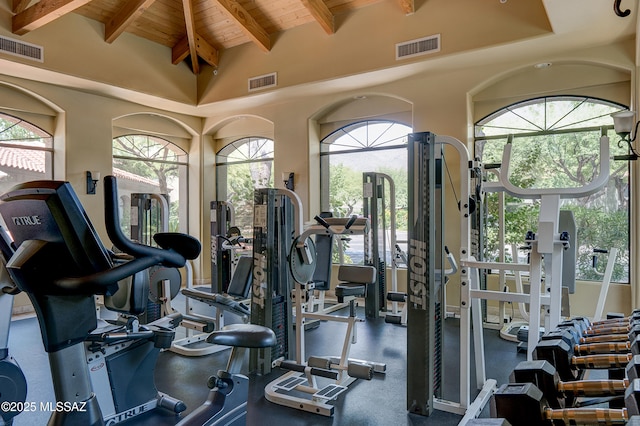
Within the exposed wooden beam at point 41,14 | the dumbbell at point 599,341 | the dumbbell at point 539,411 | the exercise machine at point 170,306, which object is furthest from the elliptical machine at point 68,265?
the exposed wooden beam at point 41,14

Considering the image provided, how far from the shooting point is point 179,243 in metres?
1.46

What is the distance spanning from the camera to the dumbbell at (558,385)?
3.11 ft

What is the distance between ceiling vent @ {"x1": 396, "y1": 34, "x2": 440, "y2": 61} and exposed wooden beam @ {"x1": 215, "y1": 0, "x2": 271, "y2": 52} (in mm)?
2384

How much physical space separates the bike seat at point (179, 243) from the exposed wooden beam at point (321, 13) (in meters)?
5.32

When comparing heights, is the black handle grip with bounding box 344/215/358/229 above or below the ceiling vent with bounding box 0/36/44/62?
below

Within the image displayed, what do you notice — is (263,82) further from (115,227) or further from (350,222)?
(115,227)

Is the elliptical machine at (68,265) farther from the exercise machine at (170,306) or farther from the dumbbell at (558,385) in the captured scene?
the exercise machine at (170,306)

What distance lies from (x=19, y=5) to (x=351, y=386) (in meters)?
6.35

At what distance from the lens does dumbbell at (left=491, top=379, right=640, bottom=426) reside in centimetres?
79

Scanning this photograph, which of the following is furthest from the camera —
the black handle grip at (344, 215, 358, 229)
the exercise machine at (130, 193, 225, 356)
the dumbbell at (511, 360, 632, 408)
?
the exercise machine at (130, 193, 225, 356)

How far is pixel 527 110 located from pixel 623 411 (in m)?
5.94

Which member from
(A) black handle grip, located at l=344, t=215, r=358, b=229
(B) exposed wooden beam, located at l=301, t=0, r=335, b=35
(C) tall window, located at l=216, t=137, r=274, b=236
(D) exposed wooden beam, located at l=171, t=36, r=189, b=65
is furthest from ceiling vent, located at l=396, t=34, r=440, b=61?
(D) exposed wooden beam, located at l=171, t=36, r=189, b=65

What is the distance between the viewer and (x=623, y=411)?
0.80 meters

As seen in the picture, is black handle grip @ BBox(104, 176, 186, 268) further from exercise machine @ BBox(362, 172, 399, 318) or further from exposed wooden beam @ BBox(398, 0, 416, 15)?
exposed wooden beam @ BBox(398, 0, 416, 15)
